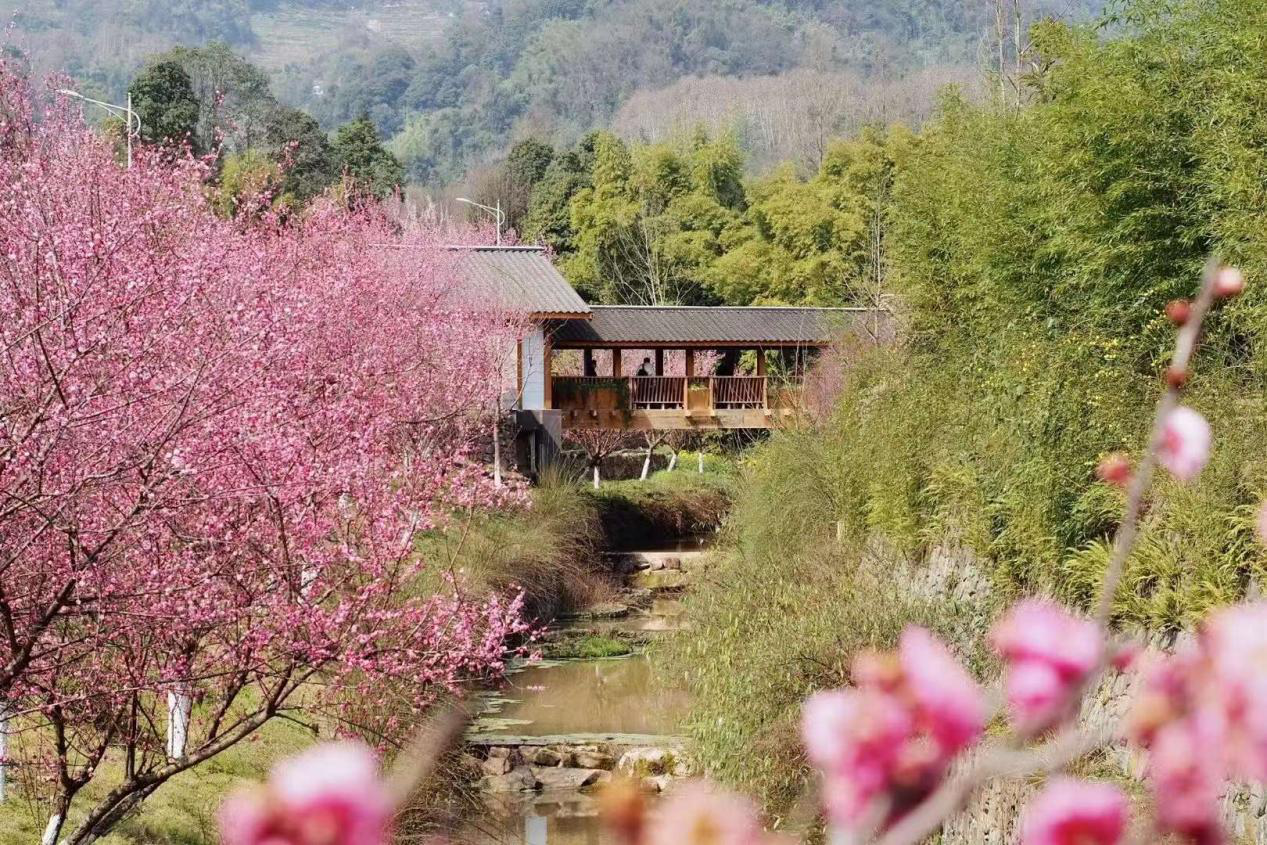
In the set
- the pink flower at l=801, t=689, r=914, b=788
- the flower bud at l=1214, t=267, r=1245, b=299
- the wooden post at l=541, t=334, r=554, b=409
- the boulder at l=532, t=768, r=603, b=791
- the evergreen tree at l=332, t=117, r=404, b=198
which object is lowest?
the boulder at l=532, t=768, r=603, b=791

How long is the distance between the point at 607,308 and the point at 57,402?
22678 millimetres

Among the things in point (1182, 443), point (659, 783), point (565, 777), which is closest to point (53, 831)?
point (1182, 443)

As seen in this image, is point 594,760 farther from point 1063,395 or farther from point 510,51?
point 510,51

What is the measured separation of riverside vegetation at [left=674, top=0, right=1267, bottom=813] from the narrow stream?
1.48 meters

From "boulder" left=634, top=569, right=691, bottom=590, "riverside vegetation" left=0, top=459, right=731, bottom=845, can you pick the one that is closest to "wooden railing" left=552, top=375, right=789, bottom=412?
"riverside vegetation" left=0, top=459, right=731, bottom=845

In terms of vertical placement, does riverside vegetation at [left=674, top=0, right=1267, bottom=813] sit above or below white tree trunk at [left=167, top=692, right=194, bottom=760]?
above

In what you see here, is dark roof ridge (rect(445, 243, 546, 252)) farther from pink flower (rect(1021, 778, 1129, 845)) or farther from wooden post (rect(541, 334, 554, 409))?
pink flower (rect(1021, 778, 1129, 845))

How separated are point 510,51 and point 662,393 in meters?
130

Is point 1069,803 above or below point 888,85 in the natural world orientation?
below

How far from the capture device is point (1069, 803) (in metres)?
0.66

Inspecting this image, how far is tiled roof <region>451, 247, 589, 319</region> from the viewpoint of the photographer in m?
24.3

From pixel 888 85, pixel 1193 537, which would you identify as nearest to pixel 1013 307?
pixel 1193 537

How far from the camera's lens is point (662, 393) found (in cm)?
2717

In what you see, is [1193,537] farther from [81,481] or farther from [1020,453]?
[81,481]
